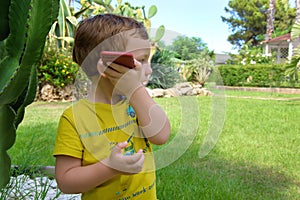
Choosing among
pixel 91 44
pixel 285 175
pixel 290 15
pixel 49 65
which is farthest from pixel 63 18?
pixel 290 15

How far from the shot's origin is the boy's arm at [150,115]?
799 millimetres

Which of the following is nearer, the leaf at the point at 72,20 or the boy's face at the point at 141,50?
the boy's face at the point at 141,50

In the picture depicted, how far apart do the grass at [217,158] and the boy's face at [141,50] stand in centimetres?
14

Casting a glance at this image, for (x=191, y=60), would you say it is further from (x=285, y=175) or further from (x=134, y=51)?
(x=285, y=175)

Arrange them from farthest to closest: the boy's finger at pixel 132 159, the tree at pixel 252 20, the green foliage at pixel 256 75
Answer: the tree at pixel 252 20 → the green foliage at pixel 256 75 → the boy's finger at pixel 132 159

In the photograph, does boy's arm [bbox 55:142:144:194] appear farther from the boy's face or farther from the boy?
the boy's face

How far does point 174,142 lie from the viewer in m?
0.83

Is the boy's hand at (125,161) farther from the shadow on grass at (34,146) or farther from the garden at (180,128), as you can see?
the shadow on grass at (34,146)

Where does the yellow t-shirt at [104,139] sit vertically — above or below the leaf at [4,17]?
below

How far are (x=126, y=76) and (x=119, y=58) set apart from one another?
2.2 inches

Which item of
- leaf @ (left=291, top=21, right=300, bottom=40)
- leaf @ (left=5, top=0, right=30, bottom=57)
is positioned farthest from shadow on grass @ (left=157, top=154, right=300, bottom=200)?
leaf @ (left=291, top=21, right=300, bottom=40)

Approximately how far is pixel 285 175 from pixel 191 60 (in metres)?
1.78

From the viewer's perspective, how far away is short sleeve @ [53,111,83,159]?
83 cm

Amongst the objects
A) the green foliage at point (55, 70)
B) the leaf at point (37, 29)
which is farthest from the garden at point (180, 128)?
the green foliage at point (55, 70)
